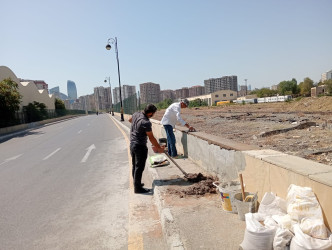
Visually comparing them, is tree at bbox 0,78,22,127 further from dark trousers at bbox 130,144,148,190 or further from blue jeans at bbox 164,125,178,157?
dark trousers at bbox 130,144,148,190

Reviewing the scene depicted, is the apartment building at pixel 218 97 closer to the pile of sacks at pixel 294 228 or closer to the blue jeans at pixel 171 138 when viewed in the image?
the blue jeans at pixel 171 138

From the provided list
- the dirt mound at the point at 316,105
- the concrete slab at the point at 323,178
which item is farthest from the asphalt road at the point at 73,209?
the dirt mound at the point at 316,105

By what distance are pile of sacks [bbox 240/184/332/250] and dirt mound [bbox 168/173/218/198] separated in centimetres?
183

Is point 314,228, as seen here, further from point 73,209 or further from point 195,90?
point 195,90

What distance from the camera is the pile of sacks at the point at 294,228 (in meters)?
2.27

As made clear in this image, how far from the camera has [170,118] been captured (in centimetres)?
738

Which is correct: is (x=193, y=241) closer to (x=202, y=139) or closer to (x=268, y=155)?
(x=268, y=155)

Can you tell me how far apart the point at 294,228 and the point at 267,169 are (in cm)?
91

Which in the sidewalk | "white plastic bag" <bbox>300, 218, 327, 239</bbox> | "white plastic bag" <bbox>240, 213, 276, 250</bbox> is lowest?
the sidewalk

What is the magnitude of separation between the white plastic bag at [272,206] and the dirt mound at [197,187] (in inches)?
64.4

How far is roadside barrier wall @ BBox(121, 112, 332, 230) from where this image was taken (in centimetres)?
244

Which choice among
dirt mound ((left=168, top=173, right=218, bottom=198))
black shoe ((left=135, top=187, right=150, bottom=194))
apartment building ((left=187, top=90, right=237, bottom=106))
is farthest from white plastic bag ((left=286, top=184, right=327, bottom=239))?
apartment building ((left=187, top=90, right=237, bottom=106))

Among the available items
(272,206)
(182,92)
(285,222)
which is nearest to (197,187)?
(272,206)

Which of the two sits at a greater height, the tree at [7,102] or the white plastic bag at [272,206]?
the tree at [7,102]
